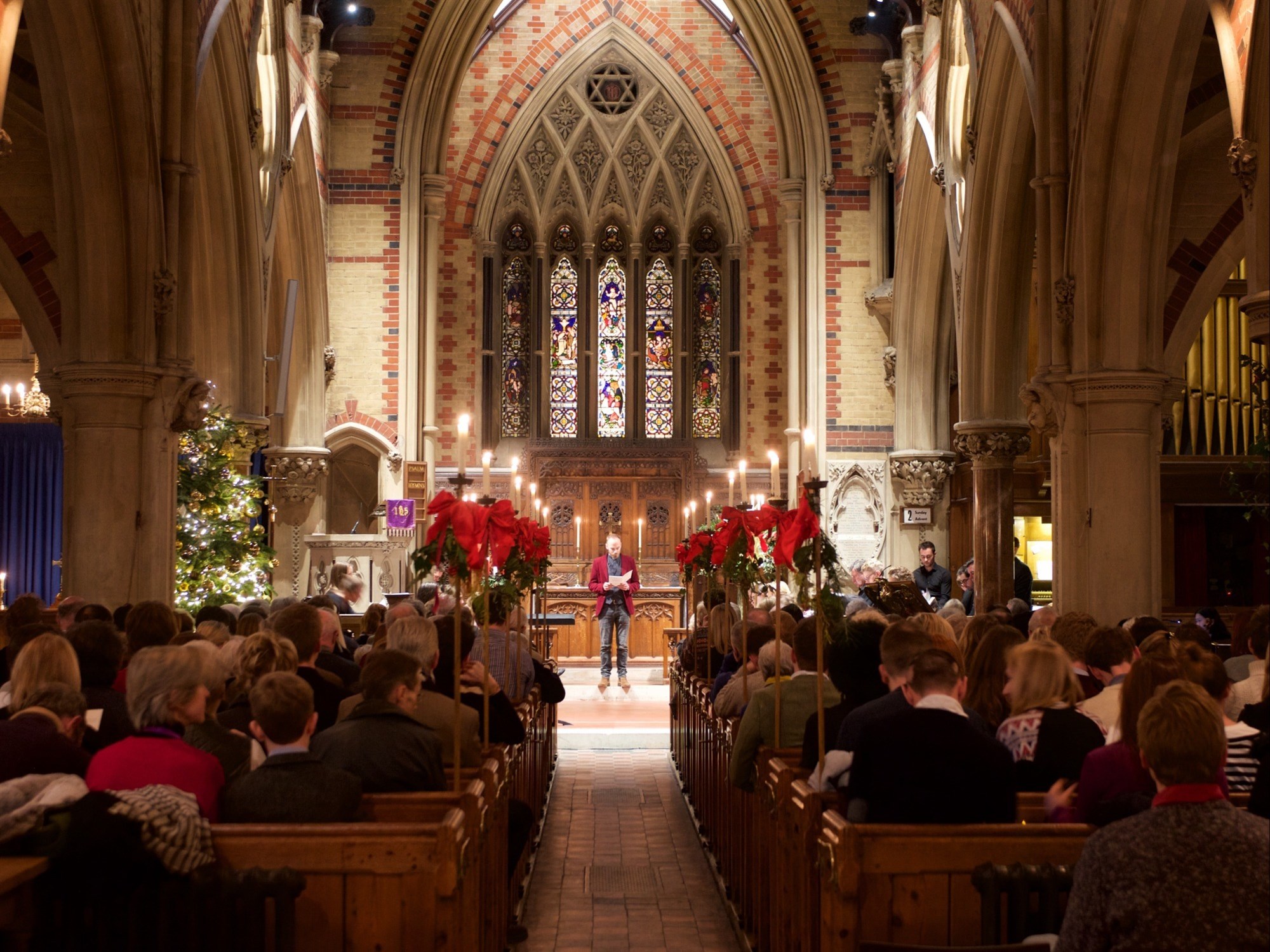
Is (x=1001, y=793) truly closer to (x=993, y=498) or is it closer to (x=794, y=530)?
(x=794, y=530)

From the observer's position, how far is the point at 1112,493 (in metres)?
9.88

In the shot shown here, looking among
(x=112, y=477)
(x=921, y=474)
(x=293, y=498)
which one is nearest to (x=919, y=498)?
(x=921, y=474)

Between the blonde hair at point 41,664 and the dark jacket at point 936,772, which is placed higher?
the blonde hair at point 41,664

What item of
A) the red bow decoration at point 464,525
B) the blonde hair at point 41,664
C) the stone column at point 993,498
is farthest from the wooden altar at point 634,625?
the blonde hair at point 41,664

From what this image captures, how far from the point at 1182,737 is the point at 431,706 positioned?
10.4 feet

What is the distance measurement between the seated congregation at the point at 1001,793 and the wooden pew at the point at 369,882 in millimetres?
A: 984

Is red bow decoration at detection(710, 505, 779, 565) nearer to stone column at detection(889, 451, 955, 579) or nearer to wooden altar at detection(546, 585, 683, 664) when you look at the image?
stone column at detection(889, 451, 955, 579)

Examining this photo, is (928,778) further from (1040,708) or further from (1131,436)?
(1131,436)

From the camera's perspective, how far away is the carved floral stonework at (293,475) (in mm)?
16875

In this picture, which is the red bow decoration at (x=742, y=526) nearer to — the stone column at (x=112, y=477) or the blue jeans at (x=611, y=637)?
the stone column at (x=112, y=477)

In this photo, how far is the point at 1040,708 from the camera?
14.1 ft

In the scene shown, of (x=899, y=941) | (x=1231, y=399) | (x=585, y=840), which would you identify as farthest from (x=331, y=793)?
(x=1231, y=399)

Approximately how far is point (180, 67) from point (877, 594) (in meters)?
6.56

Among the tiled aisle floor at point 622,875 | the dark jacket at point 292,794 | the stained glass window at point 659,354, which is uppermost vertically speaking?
the stained glass window at point 659,354
